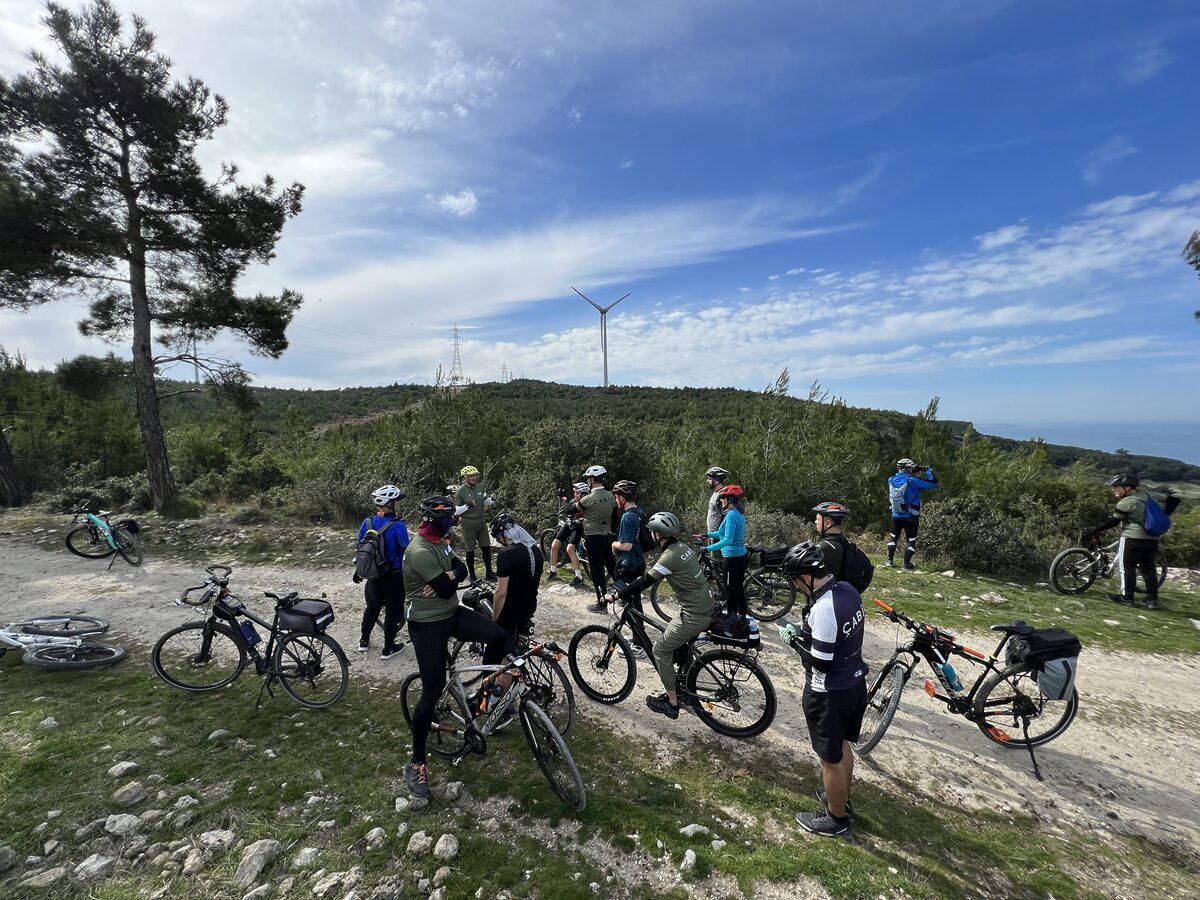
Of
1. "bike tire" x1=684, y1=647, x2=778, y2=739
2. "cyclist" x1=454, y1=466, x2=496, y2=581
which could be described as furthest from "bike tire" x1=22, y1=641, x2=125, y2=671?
"bike tire" x1=684, y1=647, x2=778, y2=739

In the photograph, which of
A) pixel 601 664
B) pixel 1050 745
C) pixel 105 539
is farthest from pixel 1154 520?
pixel 105 539

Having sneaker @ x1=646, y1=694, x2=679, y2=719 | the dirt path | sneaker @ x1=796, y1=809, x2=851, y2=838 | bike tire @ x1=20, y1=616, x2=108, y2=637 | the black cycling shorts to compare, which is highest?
the black cycling shorts

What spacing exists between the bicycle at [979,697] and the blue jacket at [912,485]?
563cm

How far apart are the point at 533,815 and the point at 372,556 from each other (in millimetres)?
3730

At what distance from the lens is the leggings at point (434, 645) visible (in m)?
A: 4.33

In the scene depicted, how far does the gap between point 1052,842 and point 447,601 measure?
515 cm

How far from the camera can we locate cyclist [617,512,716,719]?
4.97m

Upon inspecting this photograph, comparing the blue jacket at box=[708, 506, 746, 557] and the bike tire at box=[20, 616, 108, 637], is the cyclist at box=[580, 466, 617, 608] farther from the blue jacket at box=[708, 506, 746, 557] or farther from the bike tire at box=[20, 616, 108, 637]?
the bike tire at box=[20, 616, 108, 637]

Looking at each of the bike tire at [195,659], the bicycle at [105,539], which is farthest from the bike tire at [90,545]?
the bike tire at [195,659]

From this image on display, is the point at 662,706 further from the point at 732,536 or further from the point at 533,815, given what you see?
the point at 732,536

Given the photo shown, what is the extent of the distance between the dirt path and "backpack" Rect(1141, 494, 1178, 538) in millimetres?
2314

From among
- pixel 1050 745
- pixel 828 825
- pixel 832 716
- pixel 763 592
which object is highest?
pixel 832 716

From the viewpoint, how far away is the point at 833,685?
145 inches

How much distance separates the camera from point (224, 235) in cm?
1498
